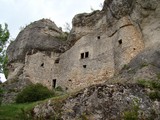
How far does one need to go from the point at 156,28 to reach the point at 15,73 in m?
15.1

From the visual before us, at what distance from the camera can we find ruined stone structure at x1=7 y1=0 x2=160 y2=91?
28.3 m

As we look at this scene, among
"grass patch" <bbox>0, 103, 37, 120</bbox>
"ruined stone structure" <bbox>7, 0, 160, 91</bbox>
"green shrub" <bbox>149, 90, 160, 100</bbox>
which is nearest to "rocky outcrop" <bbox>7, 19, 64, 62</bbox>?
"ruined stone structure" <bbox>7, 0, 160, 91</bbox>

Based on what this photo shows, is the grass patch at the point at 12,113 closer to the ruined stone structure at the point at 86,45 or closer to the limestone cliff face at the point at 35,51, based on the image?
the ruined stone structure at the point at 86,45

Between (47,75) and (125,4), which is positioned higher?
(125,4)

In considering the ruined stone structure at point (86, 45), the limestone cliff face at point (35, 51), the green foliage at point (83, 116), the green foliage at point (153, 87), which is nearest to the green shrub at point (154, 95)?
the green foliage at point (153, 87)

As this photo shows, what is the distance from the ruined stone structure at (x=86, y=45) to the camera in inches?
1114

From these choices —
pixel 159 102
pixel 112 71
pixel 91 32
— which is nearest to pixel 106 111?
pixel 159 102

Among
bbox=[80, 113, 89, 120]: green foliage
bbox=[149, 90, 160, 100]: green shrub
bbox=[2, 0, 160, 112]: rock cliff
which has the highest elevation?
bbox=[2, 0, 160, 112]: rock cliff

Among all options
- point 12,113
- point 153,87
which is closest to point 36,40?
point 12,113

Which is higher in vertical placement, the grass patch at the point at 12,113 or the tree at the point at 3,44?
the tree at the point at 3,44

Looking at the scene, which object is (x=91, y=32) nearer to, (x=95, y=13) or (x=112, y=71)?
(x=95, y=13)

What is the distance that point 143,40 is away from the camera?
28125 mm

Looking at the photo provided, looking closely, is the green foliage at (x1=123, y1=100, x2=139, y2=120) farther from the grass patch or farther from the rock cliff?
the grass patch

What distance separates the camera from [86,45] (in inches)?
1284
